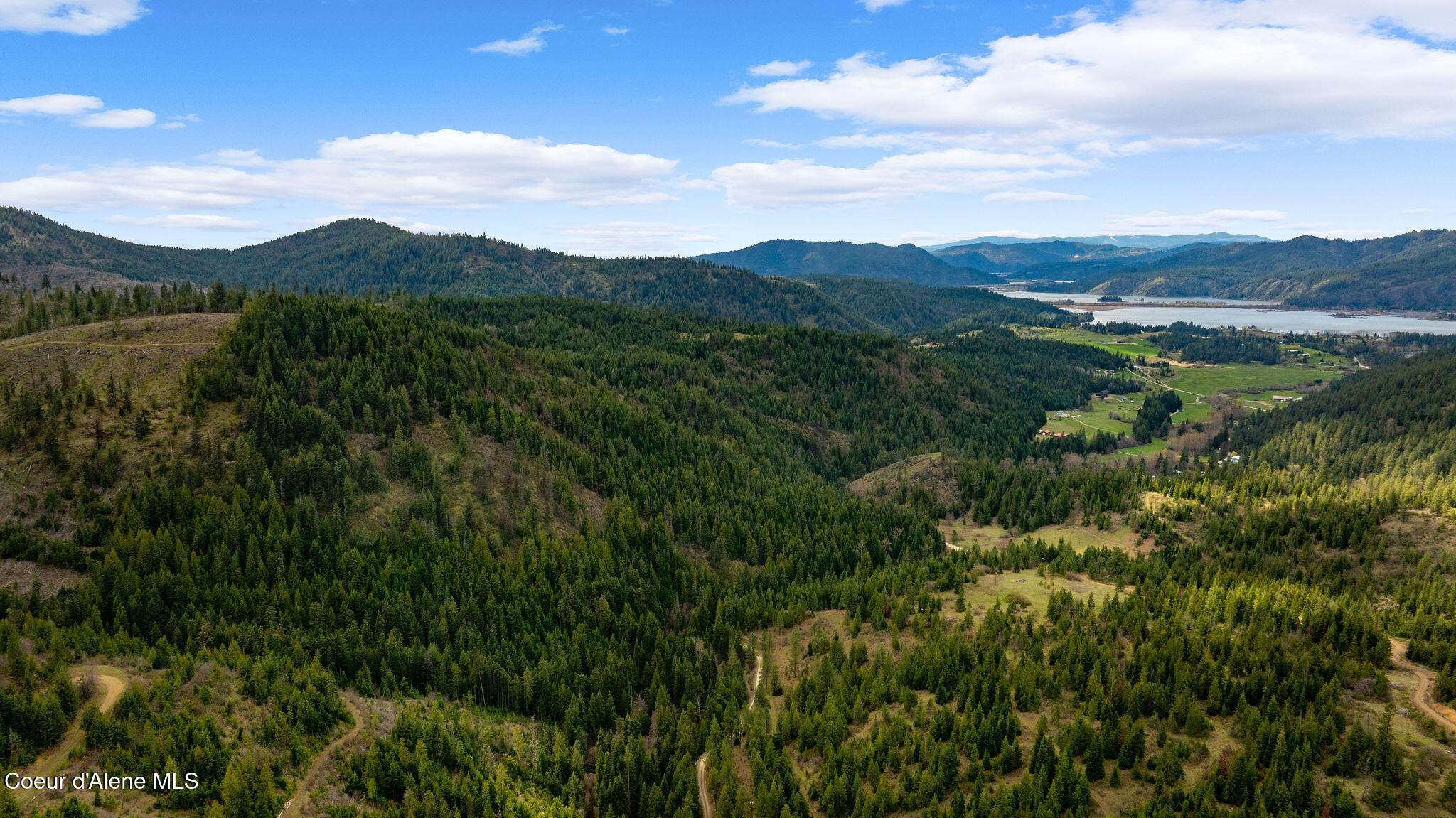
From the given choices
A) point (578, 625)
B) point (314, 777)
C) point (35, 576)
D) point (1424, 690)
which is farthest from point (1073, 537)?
point (35, 576)

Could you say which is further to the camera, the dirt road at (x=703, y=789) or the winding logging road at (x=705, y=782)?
the winding logging road at (x=705, y=782)

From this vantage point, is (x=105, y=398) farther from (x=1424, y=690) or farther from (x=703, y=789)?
(x=1424, y=690)

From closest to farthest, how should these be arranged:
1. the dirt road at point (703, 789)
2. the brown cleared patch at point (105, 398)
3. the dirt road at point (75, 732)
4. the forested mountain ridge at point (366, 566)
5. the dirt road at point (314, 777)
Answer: the dirt road at point (75, 732) < the dirt road at point (314, 777) < the forested mountain ridge at point (366, 566) < the dirt road at point (703, 789) < the brown cleared patch at point (105, 398)

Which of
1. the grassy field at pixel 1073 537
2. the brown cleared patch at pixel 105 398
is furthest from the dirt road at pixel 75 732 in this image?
the grassy field at pixel 1073 537

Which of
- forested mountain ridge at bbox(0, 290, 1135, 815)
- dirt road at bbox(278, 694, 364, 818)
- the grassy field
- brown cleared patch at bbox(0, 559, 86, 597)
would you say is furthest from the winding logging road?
brown cleared patch at bbox(0, 559, 86, 597)

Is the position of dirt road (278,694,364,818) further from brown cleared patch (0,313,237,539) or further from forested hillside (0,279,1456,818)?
brown cleared patch (0,313,237,539)

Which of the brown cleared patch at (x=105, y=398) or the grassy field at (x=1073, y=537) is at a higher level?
the brown cleared patch at (x=105, y=398)

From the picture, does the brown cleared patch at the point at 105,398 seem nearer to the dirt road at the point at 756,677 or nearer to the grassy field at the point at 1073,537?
the dirt road at the point at 756,677
